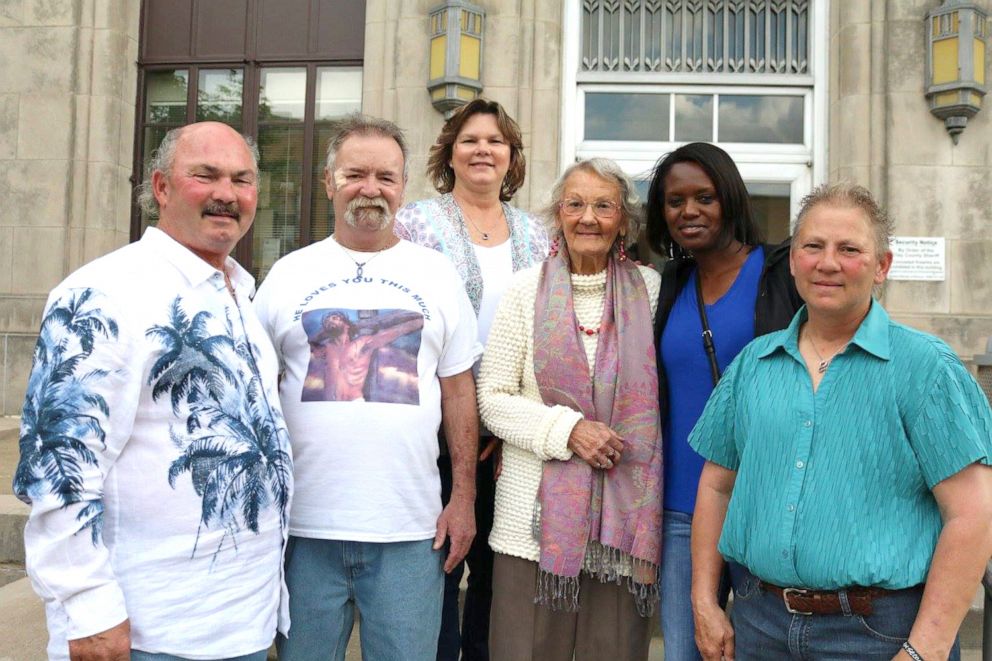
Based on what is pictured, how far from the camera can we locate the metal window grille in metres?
7.24

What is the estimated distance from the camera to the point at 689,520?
2.53 metres

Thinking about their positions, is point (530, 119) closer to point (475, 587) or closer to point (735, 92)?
point (735, 92)

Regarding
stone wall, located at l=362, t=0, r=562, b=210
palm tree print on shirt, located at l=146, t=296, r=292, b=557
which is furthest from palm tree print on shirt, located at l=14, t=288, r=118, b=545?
stone wall, located at l=362, t=0, r=562, b=210

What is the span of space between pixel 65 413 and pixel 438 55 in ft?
18.4

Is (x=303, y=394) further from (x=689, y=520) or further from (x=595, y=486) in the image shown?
(x=689, y=520)

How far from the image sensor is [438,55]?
6785mm

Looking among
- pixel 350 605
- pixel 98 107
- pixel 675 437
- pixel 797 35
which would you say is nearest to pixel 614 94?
pixel 797 35

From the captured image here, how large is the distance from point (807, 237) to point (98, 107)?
24.8 ft

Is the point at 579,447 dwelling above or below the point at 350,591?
above

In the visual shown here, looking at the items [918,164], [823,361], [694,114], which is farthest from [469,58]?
[823,361]

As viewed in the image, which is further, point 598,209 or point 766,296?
point 598,209

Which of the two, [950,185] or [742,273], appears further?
[950,185]

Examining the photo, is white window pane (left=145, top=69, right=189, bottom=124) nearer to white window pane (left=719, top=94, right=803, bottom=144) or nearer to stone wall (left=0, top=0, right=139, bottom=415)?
stone wall (left=0, top=0, right=139, bottom=415)

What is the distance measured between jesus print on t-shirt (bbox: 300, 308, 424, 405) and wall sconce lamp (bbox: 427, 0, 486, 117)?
4692mm
